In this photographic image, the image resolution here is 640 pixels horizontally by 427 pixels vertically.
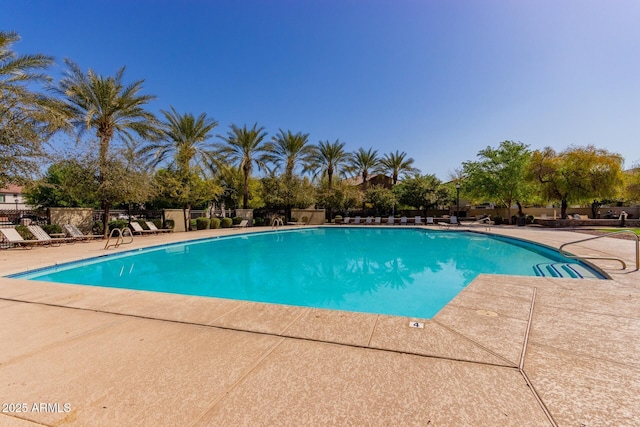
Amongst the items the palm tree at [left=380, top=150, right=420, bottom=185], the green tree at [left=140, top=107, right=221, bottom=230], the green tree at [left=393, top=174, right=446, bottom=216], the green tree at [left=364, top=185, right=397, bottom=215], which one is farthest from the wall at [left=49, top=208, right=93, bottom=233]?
the palm tree at [left=380, top=150, right=420, bottom=185]

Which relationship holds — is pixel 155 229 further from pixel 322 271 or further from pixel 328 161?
pixel 328 161

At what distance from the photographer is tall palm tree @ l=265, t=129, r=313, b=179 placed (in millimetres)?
25672

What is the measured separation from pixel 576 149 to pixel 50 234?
108 ft

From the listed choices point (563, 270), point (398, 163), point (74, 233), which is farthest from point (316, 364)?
point (398, 163)

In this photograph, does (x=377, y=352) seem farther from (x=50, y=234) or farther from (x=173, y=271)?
(x=50, y=234)

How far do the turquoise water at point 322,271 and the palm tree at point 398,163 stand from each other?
17.7m

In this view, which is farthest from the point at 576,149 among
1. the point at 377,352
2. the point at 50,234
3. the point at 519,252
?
the point at 50,234

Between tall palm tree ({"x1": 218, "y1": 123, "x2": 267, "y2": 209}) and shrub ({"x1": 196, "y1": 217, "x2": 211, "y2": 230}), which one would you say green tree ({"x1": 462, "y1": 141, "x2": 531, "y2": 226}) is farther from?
shrub ({"x1": 196, "y1": 217, "x2": 211, "y2": 230})

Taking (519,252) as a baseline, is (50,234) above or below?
above

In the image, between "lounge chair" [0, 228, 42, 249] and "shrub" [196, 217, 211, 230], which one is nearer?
"lounge chair" [0, 228, 42, 249]

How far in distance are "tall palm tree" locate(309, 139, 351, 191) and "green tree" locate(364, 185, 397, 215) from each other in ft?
13.0

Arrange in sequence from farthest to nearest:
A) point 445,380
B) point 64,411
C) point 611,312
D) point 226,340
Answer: point 611,312, point 226,340, point 445,380, point 64,411

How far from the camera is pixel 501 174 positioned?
24.7 meters

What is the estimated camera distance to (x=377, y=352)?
2877 mm
